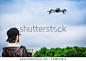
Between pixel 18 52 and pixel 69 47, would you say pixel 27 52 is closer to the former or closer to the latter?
pixel 18 52

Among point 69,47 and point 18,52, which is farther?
point 69,47

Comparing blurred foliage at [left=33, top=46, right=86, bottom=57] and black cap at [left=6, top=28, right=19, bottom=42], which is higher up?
black cap at [left=6, top=28, right=19, bottom=42]

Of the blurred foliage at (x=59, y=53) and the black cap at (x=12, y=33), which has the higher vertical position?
the black cap at (x=12, y=33)

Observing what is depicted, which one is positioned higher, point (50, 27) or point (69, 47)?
point (50, 27)

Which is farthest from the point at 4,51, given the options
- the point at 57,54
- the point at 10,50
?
the point at 57,54

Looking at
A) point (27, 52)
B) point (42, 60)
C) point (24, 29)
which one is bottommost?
point (42, 60)

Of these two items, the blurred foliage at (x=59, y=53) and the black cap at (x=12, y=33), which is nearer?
the black cap at (x=12, y=33)

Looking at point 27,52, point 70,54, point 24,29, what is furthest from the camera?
point 70,54

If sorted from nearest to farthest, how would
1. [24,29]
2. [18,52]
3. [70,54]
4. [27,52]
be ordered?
1. [18,52]
2. [27,52]
3. [24,29]
4. [70,54]

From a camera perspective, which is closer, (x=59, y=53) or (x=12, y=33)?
(x=12, y=33)

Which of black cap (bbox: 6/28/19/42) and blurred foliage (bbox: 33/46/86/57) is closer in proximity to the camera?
black cap (bbox: 6/28/19/42)

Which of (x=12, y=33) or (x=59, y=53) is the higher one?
(x=12, y=33)
